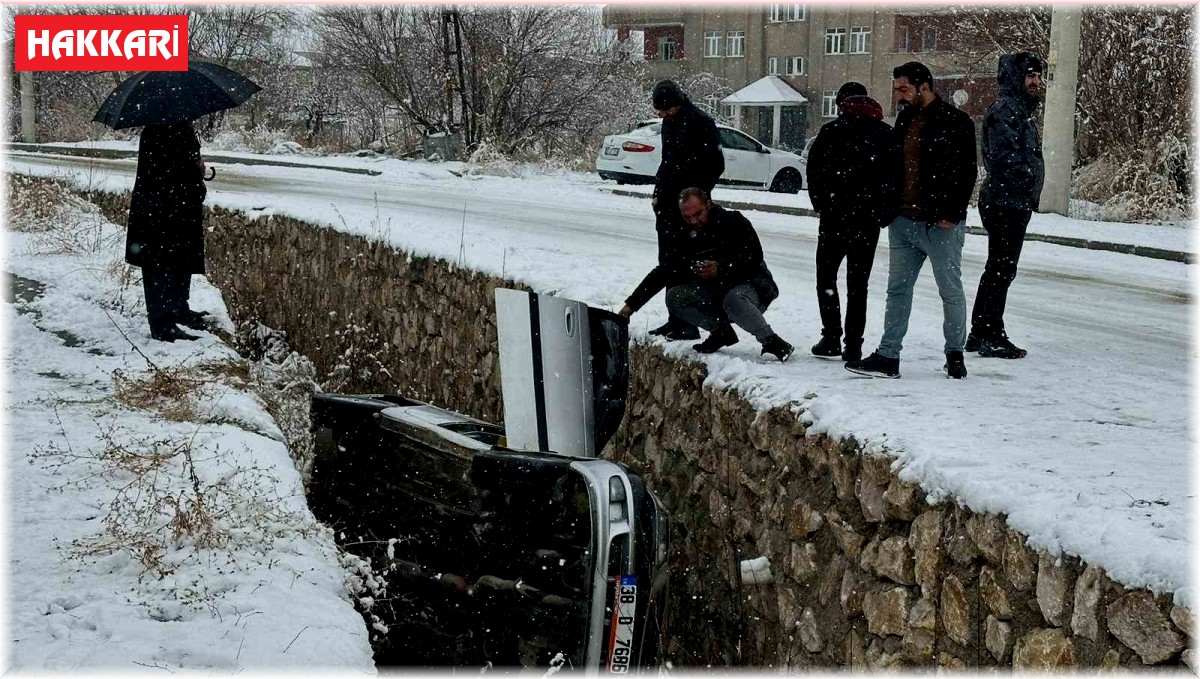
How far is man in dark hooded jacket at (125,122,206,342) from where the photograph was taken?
8.53 m

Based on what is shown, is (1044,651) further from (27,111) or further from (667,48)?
(667,48)

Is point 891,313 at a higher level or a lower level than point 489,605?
higher

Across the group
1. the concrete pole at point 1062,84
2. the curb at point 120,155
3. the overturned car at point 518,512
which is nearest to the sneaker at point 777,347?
the overturned car at point 518,512

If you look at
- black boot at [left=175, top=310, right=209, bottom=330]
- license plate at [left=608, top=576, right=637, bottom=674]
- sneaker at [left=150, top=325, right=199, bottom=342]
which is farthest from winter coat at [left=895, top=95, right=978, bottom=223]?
black boot at [left=175, top=310, right=209, bottom=330]

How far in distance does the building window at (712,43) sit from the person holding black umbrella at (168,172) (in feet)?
133

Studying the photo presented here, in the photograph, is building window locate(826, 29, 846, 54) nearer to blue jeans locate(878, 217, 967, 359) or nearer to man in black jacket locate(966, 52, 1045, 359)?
man in black jacket locate(966, 52, 1045, 359)

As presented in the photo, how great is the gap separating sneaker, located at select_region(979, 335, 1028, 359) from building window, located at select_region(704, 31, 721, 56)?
A: 4207cm

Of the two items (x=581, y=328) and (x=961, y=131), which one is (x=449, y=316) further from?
(x=961, y=131)

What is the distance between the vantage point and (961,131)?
6.09m

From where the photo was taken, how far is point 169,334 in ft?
29.4

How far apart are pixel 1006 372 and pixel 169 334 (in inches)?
223

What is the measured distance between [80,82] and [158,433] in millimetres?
30493

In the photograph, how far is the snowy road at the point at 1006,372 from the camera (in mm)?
4176

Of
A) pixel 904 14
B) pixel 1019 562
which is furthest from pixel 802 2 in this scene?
pixel 1019 562
